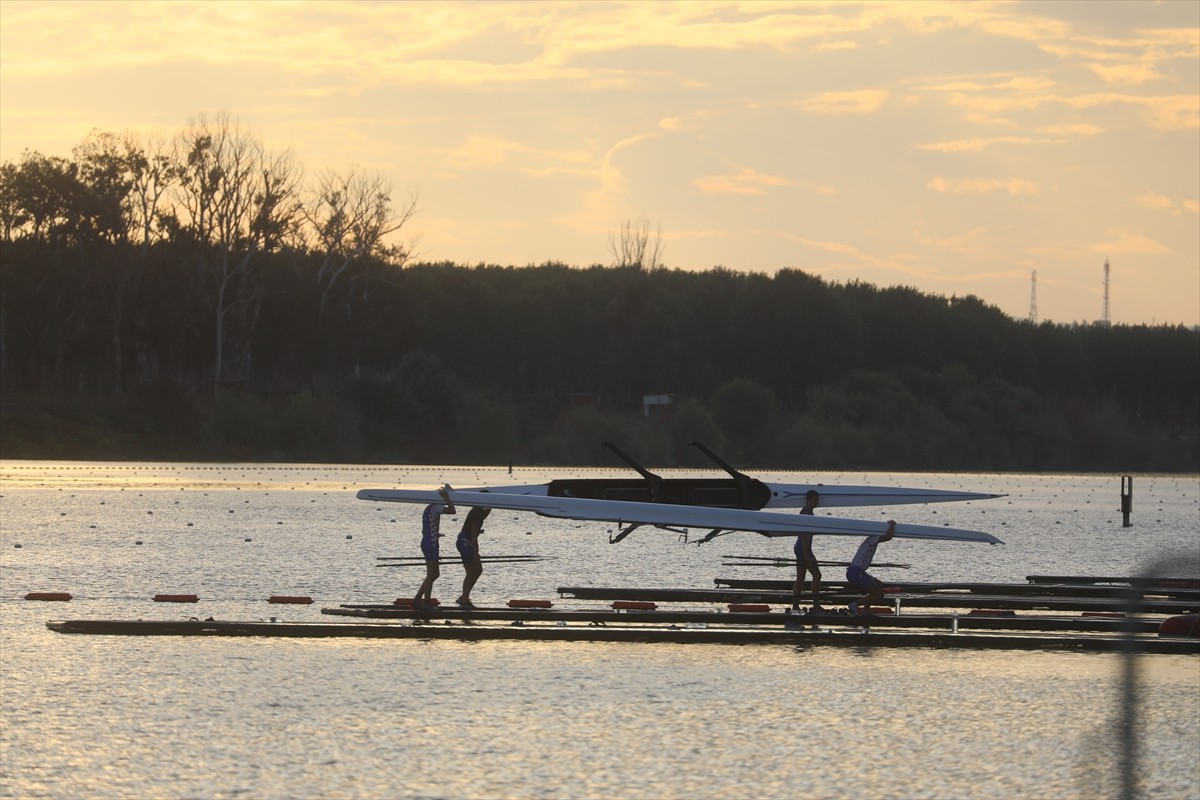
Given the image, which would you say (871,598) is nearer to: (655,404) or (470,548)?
(470,548)

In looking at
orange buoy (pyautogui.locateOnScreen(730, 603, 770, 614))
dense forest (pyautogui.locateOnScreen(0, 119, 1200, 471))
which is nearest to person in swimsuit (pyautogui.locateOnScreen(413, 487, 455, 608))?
orange buoy (pyautogui.locateOnScreen(730, 603, 770, 614))

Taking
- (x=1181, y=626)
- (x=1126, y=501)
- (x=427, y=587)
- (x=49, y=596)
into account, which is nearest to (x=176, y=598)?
(x=49, y=596)

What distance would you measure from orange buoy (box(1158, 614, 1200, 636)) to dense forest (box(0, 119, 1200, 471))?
65.7 m

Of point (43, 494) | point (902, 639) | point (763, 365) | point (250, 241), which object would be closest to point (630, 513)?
point (902, 639)

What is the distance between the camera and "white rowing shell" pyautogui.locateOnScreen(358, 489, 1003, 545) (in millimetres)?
20500

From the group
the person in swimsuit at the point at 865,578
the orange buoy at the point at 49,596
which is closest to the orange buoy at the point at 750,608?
the person in swimsuit at the point at 865,578

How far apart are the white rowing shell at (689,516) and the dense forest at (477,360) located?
61137 millimetres

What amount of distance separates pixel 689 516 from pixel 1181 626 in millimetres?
5628

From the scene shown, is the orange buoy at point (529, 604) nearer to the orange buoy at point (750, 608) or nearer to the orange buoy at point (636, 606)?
the orange buoy at point (636, 606)

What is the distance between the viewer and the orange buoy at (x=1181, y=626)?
1930 cm

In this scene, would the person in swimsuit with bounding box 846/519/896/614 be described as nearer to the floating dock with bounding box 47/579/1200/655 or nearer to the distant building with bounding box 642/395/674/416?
the floating dock with bounding box 47/579/1200/655

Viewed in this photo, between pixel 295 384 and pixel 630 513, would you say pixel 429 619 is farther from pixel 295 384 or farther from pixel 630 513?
pixel 295 384

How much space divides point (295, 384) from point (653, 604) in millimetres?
68326

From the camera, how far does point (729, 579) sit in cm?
2577
